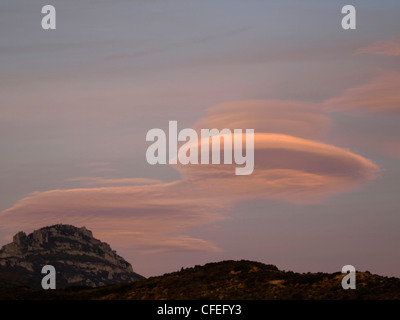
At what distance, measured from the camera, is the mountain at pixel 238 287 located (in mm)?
60969

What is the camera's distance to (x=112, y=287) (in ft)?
271

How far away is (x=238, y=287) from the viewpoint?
68062 millimetres

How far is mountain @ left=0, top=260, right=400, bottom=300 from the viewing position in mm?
60969

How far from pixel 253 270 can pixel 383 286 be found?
1956cm
